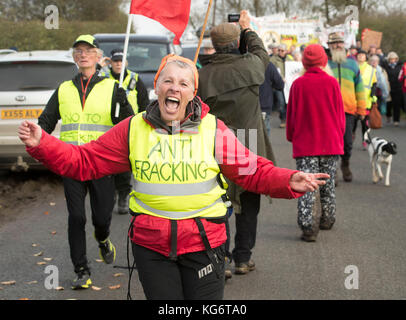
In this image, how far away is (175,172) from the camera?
343cm

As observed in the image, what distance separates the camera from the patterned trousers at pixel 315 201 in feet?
23.8

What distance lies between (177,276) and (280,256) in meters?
3.37

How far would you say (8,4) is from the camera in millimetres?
24672

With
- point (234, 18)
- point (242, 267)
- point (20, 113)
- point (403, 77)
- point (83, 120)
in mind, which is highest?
point (234, 18)

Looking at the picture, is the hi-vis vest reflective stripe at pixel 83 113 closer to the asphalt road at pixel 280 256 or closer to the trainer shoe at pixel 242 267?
the asphalt road at pixel 280 256

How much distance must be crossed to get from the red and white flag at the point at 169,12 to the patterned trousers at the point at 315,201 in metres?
3.13

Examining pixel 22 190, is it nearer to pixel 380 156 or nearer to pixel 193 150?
pixel 380 156

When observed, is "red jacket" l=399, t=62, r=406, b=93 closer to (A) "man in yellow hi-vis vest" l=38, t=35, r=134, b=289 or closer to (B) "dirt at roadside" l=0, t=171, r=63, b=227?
(B) "dirt at roadside" l=0, t=171, r=63, b=227

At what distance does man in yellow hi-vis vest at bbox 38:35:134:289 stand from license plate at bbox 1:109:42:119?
389 centimetres

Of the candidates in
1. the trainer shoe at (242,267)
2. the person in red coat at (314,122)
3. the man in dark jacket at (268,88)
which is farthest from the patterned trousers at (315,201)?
the man in dark jacket at (268,88)

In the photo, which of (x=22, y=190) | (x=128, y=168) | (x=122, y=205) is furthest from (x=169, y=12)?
(x=22, y=190)

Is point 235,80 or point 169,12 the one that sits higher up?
point 169,12

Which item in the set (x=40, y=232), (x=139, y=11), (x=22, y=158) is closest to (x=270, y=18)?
(x=22, y=158)

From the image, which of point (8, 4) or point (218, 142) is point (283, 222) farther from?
point (8, 4)
